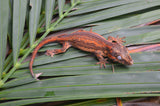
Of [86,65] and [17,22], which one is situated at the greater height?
[17,22]

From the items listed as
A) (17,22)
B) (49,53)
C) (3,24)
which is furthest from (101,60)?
(3,24)

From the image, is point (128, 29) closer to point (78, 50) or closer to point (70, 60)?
point (78, 50)

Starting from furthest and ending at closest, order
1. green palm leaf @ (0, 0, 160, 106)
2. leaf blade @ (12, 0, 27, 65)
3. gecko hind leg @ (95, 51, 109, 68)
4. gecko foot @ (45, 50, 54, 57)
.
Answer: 1. gecko foot @ (45, 50, 54, 57)
2. gecko hind leg @ (95, 51, 109, 68)
3. leaf blade @ (12, 0, 27, 65)
4. green palm leaf @ (0, 0, 160, 106)

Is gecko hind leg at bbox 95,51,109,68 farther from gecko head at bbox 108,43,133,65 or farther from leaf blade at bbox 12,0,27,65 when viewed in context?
leaf blade at bbox 12,0,27,65

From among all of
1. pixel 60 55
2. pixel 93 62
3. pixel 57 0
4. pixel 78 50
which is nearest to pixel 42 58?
pixel 60 55

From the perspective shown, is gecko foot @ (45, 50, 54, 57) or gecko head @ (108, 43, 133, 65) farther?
gecko foot @ (45, 50, 54, 57)

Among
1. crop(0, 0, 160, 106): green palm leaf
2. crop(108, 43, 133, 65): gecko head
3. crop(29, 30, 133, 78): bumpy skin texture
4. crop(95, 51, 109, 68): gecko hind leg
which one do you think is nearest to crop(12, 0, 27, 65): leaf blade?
crop(0, 0, 160, 106): green palm leaf

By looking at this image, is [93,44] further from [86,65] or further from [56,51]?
[56,51]

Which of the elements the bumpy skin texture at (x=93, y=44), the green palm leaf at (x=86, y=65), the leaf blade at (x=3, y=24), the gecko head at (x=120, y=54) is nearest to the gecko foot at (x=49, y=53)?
the bumpy skin texture at (x=93, y=44)
